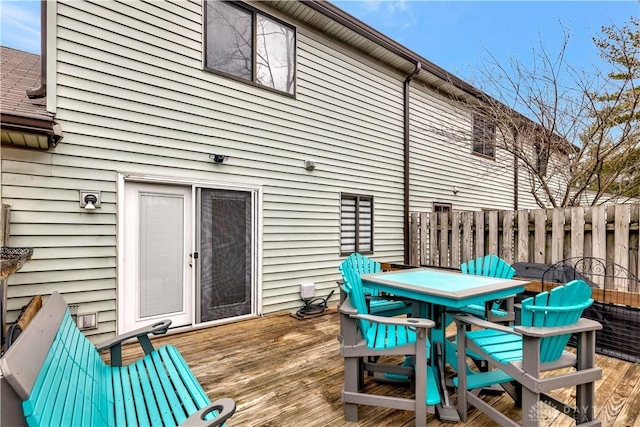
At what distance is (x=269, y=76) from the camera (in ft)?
16.6

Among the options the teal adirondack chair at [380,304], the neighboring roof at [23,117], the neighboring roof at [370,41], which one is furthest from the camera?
the neighboring roof at [370,41]

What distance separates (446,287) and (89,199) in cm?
382

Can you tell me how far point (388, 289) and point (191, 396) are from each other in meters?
1.70

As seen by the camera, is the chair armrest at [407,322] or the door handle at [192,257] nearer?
A: the chair armrest at [407,322]

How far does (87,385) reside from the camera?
157 centimetres

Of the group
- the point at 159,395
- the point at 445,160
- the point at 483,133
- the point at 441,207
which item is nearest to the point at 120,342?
the point at 159,395

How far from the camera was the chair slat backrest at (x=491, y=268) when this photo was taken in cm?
338

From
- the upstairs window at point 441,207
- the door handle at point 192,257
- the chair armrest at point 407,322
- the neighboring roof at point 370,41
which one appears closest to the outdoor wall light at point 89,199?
the door handle at point 192,257

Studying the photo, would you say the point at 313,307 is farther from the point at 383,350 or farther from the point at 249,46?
the point at 249,46

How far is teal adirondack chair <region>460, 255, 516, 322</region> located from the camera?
9.77ft

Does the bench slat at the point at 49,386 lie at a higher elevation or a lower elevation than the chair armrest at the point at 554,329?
higher

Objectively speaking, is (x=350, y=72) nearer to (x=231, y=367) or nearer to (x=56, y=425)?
(x=231, y=367)

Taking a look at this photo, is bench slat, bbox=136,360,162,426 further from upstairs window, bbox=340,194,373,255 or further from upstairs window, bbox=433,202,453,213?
upstairs window, bbox=433,202,453,213

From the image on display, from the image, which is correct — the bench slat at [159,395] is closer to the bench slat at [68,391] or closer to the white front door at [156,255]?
the bench slat at [68,391]
